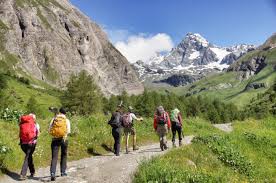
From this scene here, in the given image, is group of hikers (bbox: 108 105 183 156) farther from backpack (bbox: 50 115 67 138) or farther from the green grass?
backpack (bbox: 50 115 67 138)

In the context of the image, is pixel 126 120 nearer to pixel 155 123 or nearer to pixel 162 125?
pixel 155 123

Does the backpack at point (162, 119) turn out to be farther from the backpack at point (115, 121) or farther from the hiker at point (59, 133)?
the hiker at point (59, 133)

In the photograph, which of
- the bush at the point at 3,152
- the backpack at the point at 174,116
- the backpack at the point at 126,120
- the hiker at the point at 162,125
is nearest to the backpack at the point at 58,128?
the bush at the point at 3,152

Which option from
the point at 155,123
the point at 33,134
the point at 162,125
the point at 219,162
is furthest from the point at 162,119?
the point at 33,134

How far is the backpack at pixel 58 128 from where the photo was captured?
17984mm

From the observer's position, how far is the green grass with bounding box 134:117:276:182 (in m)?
14.1

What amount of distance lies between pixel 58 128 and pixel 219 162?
7630 mm

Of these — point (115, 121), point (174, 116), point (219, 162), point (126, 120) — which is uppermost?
point (174, 116)

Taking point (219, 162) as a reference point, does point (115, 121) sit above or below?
above

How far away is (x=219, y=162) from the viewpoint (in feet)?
65.7

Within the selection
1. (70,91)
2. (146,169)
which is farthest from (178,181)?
(70,91)

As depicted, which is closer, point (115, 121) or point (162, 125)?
point (115, 121)

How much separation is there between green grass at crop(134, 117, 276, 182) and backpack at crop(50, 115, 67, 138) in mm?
4056

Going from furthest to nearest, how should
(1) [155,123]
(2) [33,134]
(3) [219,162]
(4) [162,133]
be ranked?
(1) [155,123], (4) [162,133], (3) [219,162], (2) [33,134]
